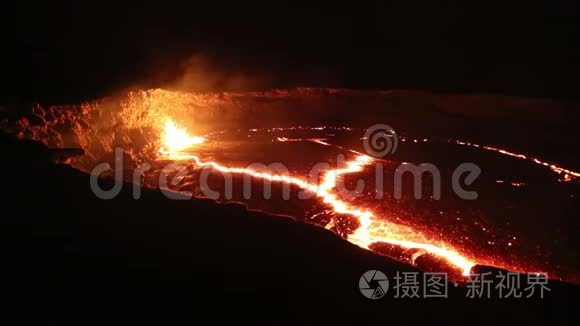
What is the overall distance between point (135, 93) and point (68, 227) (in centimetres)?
407

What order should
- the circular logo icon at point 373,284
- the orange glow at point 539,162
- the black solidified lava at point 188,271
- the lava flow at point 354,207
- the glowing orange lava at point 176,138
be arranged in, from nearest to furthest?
the black solidified lava at point 188,271 < the circular logo icon at point 373,284 < the lava flow at point 354,207 < the orange glow at point 539,162 < the glowing orange lava at point 176,138

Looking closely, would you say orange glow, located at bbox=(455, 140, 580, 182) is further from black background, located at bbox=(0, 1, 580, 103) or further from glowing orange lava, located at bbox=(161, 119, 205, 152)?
glowing orange lava, located at bbox=(161, 119, 205, 152)

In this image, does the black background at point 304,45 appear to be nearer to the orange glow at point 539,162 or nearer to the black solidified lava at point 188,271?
the orange glow at point 539,162

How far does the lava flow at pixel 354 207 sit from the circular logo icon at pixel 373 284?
4.94 feet

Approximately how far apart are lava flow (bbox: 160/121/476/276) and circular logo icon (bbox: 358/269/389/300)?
1504 mm

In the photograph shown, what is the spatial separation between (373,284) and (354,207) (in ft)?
8.23

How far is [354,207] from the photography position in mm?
5535

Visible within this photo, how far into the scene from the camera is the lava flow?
4.66 meters

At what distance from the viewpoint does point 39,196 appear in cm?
380

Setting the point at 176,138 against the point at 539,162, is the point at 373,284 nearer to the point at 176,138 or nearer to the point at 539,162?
the point at 539,162

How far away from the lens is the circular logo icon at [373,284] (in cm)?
298

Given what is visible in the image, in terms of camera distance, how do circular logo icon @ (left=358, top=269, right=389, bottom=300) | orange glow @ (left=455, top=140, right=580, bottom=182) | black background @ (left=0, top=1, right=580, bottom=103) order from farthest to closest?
black background @ (left=0, top=1, right=580, bottom=103) < orange glow @ (left=455, top=140, right=580, bottom=182) < circular logo icon @ (left=358, top=269, right=389, bottom=300)

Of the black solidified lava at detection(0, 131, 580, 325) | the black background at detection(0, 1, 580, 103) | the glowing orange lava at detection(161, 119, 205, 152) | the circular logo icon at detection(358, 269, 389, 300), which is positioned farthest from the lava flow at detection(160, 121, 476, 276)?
the circular logo icon at detection(358, 269, 389, 300)

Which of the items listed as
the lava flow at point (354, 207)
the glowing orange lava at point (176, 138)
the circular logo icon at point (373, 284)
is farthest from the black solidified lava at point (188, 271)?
the glowing orange lava at point (176, 138)
